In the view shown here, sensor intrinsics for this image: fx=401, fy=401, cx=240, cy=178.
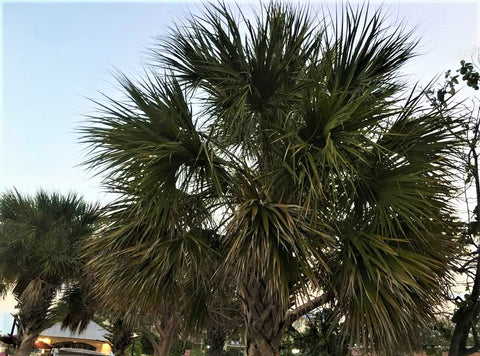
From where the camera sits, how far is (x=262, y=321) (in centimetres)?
429

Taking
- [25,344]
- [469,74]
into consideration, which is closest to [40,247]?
[25,344]

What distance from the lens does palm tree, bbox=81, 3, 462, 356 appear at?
12.3 ft

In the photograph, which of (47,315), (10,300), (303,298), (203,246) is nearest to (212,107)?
(203,246)

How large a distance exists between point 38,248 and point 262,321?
25.4ft

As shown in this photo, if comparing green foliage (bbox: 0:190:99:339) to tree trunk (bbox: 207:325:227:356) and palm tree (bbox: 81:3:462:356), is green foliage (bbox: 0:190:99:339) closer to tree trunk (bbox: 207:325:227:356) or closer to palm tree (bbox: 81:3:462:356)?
tree trunk (bbox: 207:325:227:356)

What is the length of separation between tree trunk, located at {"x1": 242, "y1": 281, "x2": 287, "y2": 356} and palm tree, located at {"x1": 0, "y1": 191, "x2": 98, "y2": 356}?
6.70m

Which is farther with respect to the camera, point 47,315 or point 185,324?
point 47,315

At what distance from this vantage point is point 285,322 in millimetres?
4500

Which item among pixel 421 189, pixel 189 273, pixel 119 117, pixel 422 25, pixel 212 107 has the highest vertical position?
pixel 422 25

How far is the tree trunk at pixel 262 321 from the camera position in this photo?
4.26m

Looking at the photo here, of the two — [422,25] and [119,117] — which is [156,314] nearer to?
[119,117]

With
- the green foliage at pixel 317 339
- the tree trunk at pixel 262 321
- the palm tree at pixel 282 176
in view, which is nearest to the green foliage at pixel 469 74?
the palm tree at pixel 282 176

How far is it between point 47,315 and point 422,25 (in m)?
11.7

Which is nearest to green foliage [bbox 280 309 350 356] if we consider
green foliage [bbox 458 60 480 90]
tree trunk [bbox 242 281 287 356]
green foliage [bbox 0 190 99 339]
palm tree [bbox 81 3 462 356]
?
tree trunk [bbox 242 281 287 356]
